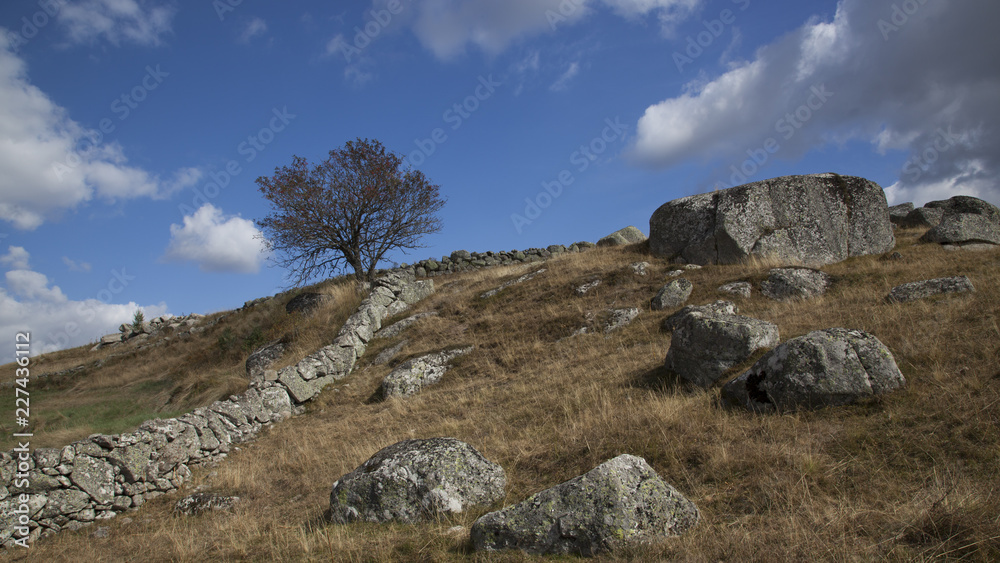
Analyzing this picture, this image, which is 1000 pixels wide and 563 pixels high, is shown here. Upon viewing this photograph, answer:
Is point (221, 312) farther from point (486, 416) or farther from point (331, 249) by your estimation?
point (486, 416)

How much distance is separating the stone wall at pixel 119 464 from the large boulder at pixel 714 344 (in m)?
9.37

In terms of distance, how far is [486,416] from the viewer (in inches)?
357

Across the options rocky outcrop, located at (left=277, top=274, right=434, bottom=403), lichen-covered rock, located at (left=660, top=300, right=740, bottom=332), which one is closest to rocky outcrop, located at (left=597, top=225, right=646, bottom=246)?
rocky outcrop, located at (left=277, top=274, right=434, bottom=403)

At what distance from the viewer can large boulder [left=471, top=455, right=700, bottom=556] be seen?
417 cm

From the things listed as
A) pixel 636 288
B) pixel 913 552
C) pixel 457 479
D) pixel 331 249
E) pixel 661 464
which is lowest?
pixel 913 552

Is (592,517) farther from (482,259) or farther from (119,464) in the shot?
(482,259)

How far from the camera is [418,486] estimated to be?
5645mm

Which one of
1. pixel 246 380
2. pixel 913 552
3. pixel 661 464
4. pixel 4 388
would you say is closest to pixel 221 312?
pixel 4 388

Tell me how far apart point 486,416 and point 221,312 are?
27.3 meters

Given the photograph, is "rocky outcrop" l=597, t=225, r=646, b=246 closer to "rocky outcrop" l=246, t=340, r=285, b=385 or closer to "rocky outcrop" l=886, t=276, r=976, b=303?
"rocky outcrop" l=886, t=276, r=976, b=303

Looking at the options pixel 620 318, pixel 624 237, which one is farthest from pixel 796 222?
pixel 624 237

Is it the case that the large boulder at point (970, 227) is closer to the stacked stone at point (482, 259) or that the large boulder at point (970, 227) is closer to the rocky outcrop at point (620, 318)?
the rocky outcrop at point (620, 318)

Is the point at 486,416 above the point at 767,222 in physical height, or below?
below

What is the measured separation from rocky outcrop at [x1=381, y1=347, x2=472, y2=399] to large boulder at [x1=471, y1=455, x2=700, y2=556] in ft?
29.3
